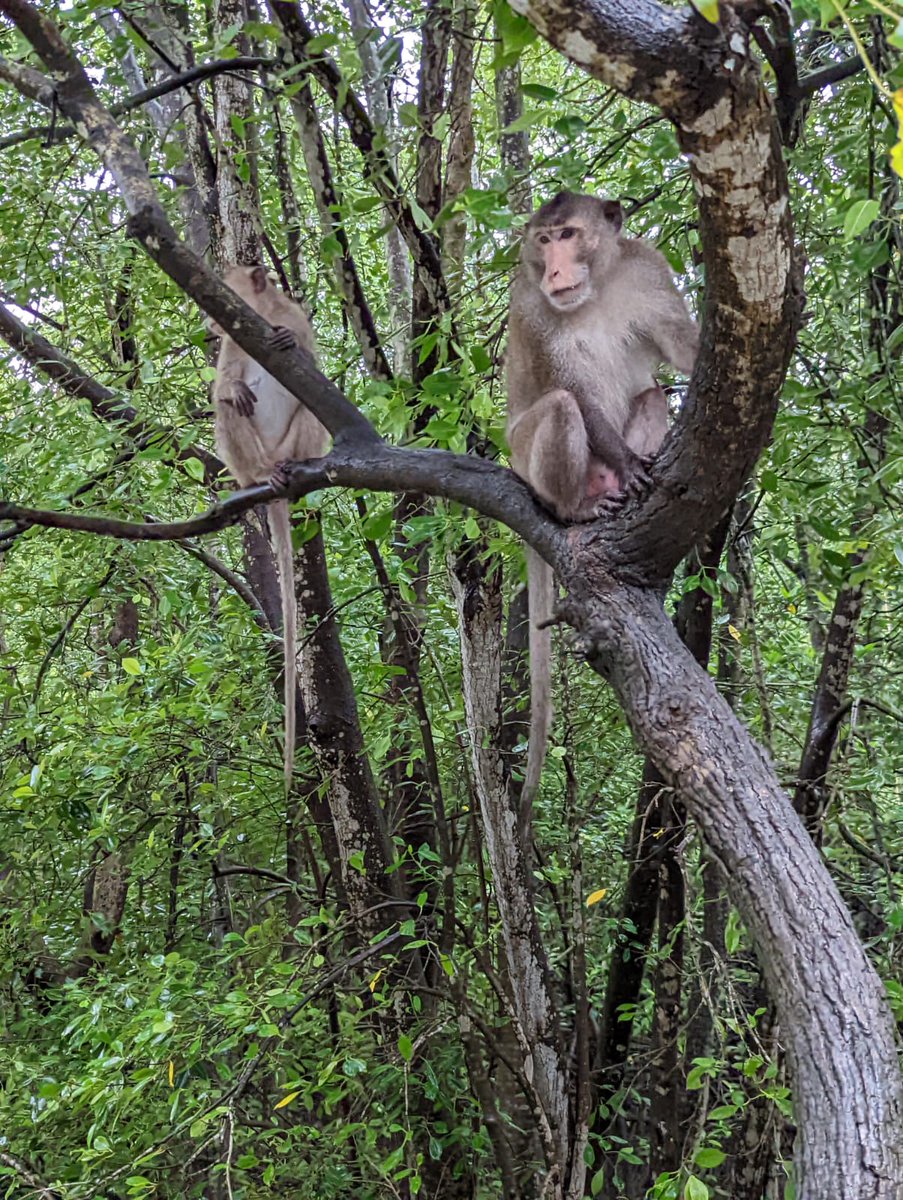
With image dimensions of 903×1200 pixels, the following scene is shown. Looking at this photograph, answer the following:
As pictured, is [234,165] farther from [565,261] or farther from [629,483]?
[629,483]

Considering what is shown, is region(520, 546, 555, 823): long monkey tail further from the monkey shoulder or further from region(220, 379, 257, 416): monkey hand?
region(220, 379, 257, 416): monkey hand

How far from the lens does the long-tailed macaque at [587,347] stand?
3.43 m

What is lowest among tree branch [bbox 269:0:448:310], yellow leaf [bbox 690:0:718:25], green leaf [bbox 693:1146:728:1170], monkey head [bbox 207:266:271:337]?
green leaf [bbox 693:1146:728:1170]

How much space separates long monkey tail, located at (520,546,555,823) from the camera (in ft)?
11.3

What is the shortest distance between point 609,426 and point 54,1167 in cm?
412

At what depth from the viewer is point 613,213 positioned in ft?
11.9

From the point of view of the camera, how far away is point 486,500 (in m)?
2.84

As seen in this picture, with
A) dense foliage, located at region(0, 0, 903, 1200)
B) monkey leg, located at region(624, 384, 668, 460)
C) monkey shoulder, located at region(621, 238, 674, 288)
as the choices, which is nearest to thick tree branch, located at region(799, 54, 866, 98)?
dense foliage, located at region(0, 0, 903, 1200)

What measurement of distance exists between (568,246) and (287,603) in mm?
1789

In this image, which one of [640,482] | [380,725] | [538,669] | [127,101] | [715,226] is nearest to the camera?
[715,226]

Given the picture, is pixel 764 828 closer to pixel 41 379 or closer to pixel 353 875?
pixel 353 875

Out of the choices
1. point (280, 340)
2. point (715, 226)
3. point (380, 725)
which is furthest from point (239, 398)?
point (715, 226)

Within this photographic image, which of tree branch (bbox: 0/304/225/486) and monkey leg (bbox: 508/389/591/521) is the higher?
tree branch (bbox: 0/304/225/486)

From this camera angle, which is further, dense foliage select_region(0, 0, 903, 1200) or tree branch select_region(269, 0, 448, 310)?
dense foliage select_region(0, 0, 903, 1200)
